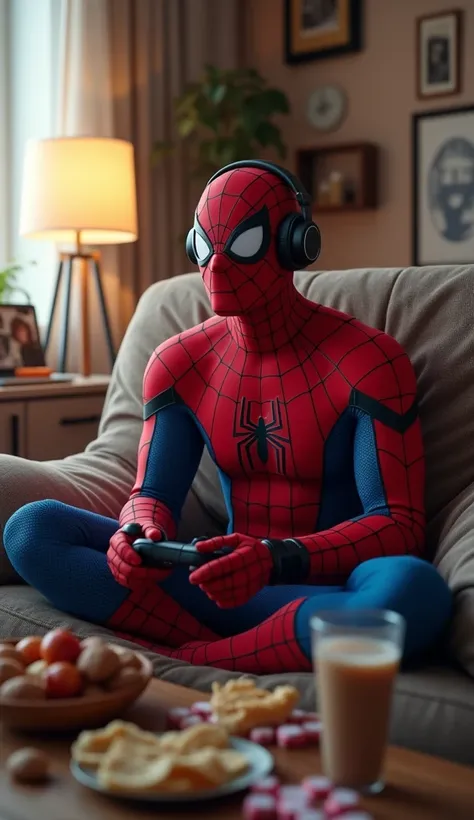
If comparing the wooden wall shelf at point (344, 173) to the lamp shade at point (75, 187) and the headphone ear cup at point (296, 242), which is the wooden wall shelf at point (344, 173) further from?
the headphone ear cup at point (296, 242)

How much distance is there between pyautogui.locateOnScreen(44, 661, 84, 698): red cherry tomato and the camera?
974 mm

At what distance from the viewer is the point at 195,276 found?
208 cm

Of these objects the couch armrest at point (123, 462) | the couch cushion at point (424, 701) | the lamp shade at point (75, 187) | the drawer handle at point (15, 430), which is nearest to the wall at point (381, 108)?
the lamp shade at point (75, 187)

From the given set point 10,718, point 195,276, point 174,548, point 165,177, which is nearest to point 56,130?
point 165,177

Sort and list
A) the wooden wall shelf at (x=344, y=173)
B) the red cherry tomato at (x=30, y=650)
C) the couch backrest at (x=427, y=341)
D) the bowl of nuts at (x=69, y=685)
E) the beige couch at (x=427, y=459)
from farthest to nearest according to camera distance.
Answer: the wooden wall shelf at (x=344, y=173) < the couch backrest at (x=427, y=341) < the beige couch at (x=427, y=459) < the red cherry tomato at (x=30, y=650) < the bowl of nuts at (x=69, y=685)

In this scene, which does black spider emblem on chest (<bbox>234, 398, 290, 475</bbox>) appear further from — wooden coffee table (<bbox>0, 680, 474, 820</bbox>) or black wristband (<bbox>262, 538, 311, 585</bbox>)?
wooden coffee table (<bbox>0, 680, 474, 820</bbox>)

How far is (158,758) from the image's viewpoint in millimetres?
880

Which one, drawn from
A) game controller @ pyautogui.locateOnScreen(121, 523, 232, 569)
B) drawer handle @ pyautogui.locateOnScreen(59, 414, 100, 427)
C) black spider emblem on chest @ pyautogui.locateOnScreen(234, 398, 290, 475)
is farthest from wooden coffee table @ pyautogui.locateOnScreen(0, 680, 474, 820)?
drawer handle @ pyautogui.locateOnScreen(59, 414, 100, 427)

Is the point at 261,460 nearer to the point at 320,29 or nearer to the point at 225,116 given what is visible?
the point at 225,116

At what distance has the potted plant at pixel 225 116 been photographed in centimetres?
343

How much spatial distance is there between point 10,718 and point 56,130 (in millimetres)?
2659

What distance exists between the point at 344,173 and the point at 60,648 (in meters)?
2.84

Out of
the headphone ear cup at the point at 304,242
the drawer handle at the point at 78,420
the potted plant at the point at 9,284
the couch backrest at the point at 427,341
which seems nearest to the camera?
the headphone ear cup at the point at 304,242

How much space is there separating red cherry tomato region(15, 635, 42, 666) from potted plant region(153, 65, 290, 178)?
252cm
